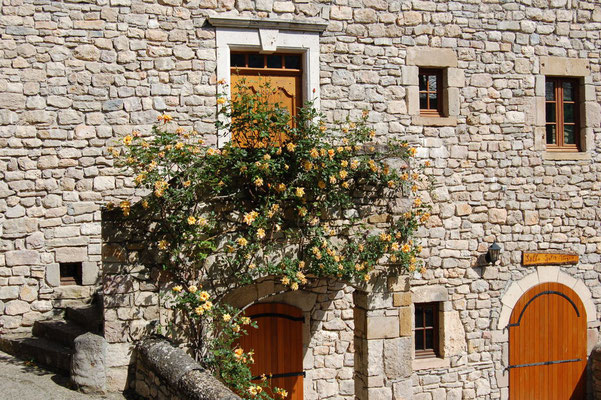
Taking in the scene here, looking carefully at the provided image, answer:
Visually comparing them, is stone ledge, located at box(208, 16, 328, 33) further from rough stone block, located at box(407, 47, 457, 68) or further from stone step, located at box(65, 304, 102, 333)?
stone step, located at box(65, 304, 102, 333)

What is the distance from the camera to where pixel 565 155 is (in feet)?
26.5

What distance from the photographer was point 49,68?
6.57 metres

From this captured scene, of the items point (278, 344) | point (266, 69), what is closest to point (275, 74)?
point (266, 69)

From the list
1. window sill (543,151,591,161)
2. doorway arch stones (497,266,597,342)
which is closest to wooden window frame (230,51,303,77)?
window sill (543,151,591,161)

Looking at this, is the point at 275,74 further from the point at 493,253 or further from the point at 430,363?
the point at 430,363

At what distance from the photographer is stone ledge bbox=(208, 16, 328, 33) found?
22.5 feet

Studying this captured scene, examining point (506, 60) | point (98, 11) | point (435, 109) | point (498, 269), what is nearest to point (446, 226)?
point (498, 269)

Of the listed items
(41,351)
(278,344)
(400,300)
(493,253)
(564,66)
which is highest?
(564,66)

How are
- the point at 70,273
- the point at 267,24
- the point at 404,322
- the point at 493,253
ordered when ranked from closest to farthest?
the point at 404,322, the point at 70,273, the point at 267,24, the point at 493,253

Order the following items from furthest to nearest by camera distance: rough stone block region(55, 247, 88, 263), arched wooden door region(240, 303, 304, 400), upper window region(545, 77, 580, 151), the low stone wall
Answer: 1. upper window region(545, 77, 580, 151)
2. arched wooden door region(240, 303, 304, 400)
3. rough stone block region(55, 247, 88, 263)
4. the low stone wall

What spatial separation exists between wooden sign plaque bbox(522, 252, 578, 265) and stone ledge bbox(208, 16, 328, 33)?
4.04 m

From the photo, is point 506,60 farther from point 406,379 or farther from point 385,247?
point 406,379

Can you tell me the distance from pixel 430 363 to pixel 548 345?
1842 mm

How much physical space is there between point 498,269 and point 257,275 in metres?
4.11
